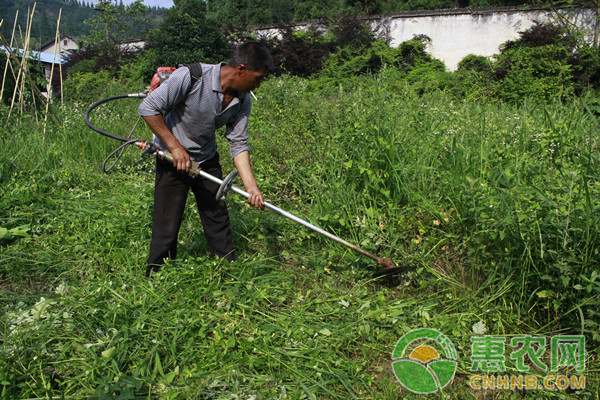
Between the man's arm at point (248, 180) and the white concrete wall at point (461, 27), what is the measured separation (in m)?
15.1

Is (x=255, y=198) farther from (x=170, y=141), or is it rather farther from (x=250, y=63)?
(x=250, y=63)

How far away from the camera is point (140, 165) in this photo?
544 cm

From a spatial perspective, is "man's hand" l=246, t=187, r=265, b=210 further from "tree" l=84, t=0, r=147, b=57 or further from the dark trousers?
"tree" l=84, t=0, r=147, b=57

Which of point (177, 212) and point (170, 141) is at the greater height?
point (170, 141)

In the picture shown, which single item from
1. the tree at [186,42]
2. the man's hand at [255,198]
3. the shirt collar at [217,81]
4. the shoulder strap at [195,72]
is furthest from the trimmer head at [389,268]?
the tree at [186,42]

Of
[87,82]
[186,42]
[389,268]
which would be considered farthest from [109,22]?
[389,268]

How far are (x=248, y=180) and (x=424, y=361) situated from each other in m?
1.62

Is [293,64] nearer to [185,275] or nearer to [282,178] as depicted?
[282,178]

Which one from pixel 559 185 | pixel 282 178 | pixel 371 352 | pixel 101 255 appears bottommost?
pixel 371 352

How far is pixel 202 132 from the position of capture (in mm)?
2846

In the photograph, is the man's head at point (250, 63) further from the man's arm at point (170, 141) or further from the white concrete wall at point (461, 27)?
the white concrete wall at point (461, 27)

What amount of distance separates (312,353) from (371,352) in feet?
1.21

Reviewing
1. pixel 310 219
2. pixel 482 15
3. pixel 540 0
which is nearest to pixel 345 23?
pixel 482 15

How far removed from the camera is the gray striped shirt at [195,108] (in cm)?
262
